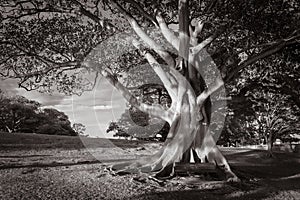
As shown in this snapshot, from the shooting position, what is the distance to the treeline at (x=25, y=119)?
141 ft

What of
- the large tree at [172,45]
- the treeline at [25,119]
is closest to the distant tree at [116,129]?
the treeline at [25,119]

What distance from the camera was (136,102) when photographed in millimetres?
11656

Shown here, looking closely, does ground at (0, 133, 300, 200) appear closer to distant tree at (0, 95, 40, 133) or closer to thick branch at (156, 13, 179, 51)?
thick branch at (156, 13, 179, 51)

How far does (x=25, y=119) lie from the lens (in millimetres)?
46000

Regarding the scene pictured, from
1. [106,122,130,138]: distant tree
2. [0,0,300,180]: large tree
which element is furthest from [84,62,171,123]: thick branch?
[106,122,130,138]: distant tree

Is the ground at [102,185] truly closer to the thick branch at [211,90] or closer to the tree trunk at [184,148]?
the tree trunk at [184,148]

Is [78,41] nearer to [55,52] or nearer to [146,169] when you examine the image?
[55,52]

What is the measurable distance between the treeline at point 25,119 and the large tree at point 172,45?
3160cm

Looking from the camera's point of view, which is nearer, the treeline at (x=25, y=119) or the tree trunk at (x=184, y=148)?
the tree trunk at (x=184, y=148)

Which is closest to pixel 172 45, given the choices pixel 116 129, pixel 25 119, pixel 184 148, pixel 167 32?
pixel 167 32

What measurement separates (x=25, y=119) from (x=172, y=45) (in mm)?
39853

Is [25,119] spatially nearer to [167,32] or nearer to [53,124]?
[53,124]

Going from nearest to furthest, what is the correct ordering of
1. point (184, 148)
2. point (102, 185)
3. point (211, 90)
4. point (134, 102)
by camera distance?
point (102, 185) < point (211, 90) < point (184, 148) < point (134, 102)

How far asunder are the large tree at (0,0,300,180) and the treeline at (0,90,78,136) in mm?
31601
